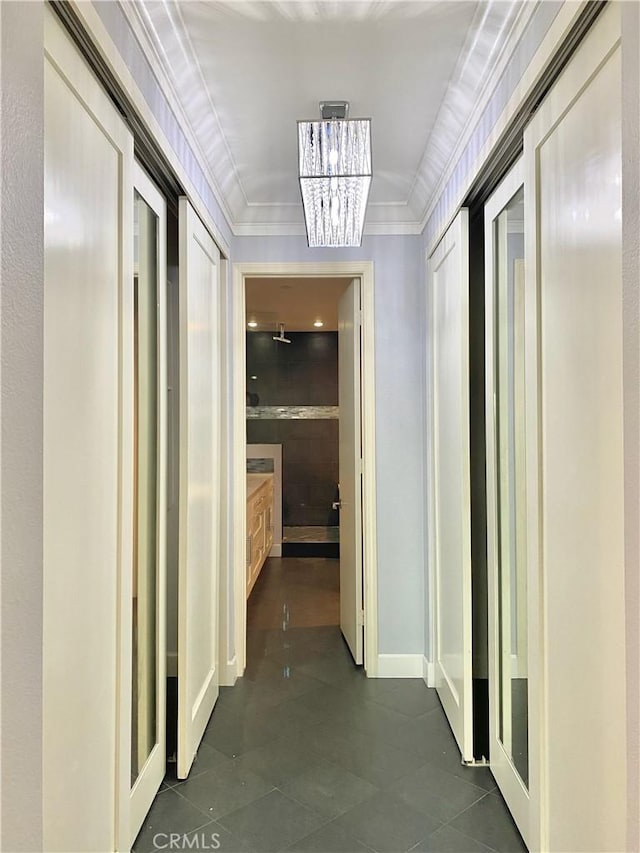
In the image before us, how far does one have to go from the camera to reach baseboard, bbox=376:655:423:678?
3.03m

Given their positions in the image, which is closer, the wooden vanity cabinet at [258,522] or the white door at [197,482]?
the white door at [197,482]

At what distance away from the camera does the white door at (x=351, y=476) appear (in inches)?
125

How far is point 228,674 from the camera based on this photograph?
291cm

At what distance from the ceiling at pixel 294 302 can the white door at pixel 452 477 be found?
167 cm

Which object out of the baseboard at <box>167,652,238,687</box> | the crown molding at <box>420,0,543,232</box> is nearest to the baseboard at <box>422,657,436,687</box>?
the baseboard at <box>167,652,238,687</box>

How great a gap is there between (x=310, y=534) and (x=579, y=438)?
554 centimetres

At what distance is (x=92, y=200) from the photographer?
4.29ft

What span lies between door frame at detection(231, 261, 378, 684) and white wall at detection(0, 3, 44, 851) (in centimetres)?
222

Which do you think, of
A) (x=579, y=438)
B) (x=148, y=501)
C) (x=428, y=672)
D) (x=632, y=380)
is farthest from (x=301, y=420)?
(x=632, y=380)

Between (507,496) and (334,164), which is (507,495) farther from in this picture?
(334,164)

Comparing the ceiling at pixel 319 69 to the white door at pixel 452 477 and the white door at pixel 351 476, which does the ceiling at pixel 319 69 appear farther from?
the white door at pixel 351 476

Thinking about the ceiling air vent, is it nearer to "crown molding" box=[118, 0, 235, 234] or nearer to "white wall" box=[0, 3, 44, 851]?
"crown molding" box=[118, 0, 235, 234]

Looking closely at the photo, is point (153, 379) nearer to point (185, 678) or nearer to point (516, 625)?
point (185, 678)

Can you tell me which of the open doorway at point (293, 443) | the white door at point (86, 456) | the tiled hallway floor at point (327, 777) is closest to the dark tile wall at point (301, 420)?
the open doorway at point (293, 443)
